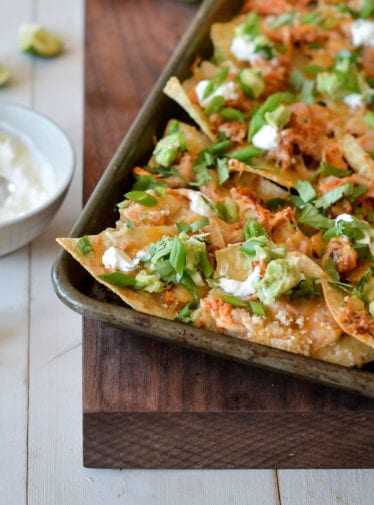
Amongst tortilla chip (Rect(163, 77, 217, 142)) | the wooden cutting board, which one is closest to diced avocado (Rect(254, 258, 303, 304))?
the wooden cutting board

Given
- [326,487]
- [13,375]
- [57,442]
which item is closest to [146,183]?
[13,375]

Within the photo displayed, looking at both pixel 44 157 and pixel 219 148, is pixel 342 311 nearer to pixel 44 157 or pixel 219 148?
pixel 219 148

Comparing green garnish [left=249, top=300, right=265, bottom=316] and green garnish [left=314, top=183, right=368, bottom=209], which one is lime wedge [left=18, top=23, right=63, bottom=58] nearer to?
green garnish [left=314, top=183, right=368, bottom=209]

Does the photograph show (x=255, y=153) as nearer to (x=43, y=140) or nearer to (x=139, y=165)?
(x=139, y=165)

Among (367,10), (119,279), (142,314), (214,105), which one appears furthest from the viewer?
(367,10)

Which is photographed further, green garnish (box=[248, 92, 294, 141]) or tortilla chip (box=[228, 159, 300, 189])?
green garnish (box=[248, 92, 294, 141])

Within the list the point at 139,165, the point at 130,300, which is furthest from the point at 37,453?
the point at 139,165
